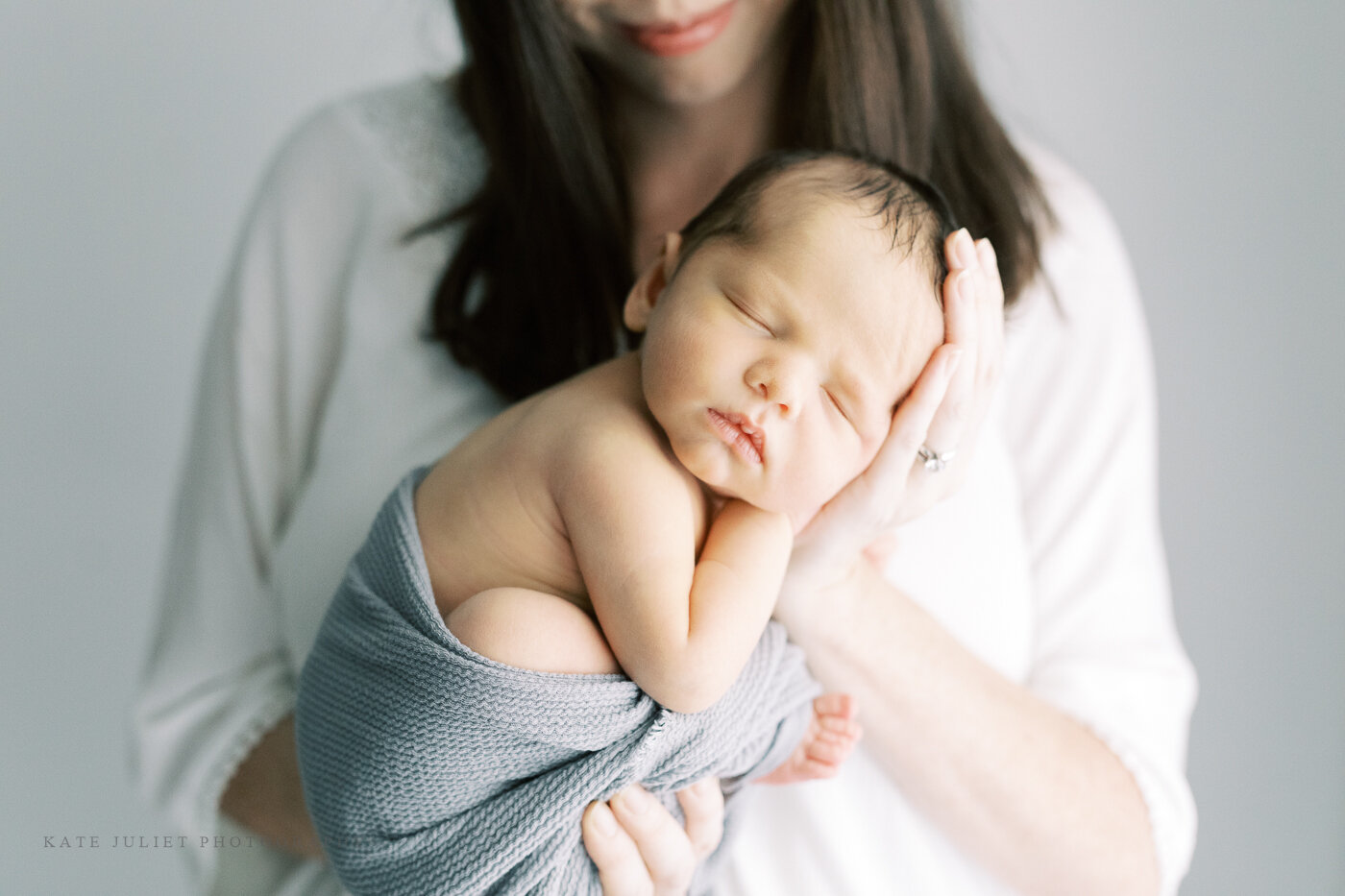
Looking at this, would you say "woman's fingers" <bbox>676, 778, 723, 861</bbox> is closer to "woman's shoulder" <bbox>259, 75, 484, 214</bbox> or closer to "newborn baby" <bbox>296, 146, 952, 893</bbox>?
"newborn baby" <bbox>296, 146, 952, 893</bbox>

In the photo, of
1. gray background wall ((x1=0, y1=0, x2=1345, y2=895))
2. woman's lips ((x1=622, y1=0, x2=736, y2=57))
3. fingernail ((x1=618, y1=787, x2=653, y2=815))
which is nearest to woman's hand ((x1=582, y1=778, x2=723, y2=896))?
fingernail ((x1=618, y1=787, x2=653, y2=815))

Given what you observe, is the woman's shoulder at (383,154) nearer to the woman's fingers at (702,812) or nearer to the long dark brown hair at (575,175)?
the long dark brown hair at (575,175)

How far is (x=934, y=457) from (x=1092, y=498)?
13.6 inches

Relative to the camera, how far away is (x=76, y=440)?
1555mm

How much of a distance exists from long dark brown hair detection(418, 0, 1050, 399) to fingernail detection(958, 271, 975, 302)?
31cm

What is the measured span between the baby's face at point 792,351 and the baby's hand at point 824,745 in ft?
0.67

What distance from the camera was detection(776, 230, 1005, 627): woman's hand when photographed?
2.37 feet

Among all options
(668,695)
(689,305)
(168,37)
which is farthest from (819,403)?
(168,37)

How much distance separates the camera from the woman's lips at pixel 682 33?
3.14ft

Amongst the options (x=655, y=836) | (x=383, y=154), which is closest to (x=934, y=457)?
(x=655, y=836)

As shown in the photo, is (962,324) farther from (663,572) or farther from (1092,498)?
(1092,498)

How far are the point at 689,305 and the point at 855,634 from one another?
0.32m

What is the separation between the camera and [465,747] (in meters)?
0.68

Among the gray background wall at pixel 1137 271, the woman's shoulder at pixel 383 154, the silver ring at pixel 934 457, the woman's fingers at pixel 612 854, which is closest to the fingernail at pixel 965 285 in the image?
the silver ring at pixel 934 457
